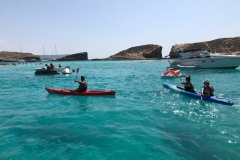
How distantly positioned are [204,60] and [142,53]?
4732 inches

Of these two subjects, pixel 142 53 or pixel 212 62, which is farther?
pixel 142 53

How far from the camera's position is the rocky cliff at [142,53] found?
518 ft

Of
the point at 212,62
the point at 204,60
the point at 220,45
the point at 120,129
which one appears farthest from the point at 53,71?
the point at 220,45

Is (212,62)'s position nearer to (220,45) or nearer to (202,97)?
(202,97)

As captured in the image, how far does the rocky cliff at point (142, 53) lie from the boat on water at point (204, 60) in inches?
4020

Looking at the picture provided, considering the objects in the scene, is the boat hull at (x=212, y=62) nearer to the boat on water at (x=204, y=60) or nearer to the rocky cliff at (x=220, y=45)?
the boat on water at (x=204, y=60)

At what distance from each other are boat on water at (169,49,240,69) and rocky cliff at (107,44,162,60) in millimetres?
102100

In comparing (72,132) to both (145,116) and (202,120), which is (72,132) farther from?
(202,120)

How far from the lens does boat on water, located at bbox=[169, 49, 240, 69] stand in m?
48.6

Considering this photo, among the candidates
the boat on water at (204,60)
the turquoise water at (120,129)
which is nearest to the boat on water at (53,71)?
the boat on water at (204,60)

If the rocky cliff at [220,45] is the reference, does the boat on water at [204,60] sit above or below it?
below

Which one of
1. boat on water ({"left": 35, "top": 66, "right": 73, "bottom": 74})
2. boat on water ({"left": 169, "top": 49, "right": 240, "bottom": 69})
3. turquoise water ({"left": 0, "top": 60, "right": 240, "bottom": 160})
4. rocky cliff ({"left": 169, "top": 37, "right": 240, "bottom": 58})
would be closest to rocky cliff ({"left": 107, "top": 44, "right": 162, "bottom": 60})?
rocky cliff ({"left": 169, "top": 37, "right": 240, "bottom": 58})

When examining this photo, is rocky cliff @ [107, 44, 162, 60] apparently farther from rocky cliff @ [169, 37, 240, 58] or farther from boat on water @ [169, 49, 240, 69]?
boat on water @ [169, 49, 240, 69]

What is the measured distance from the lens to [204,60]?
5069 centimetres
